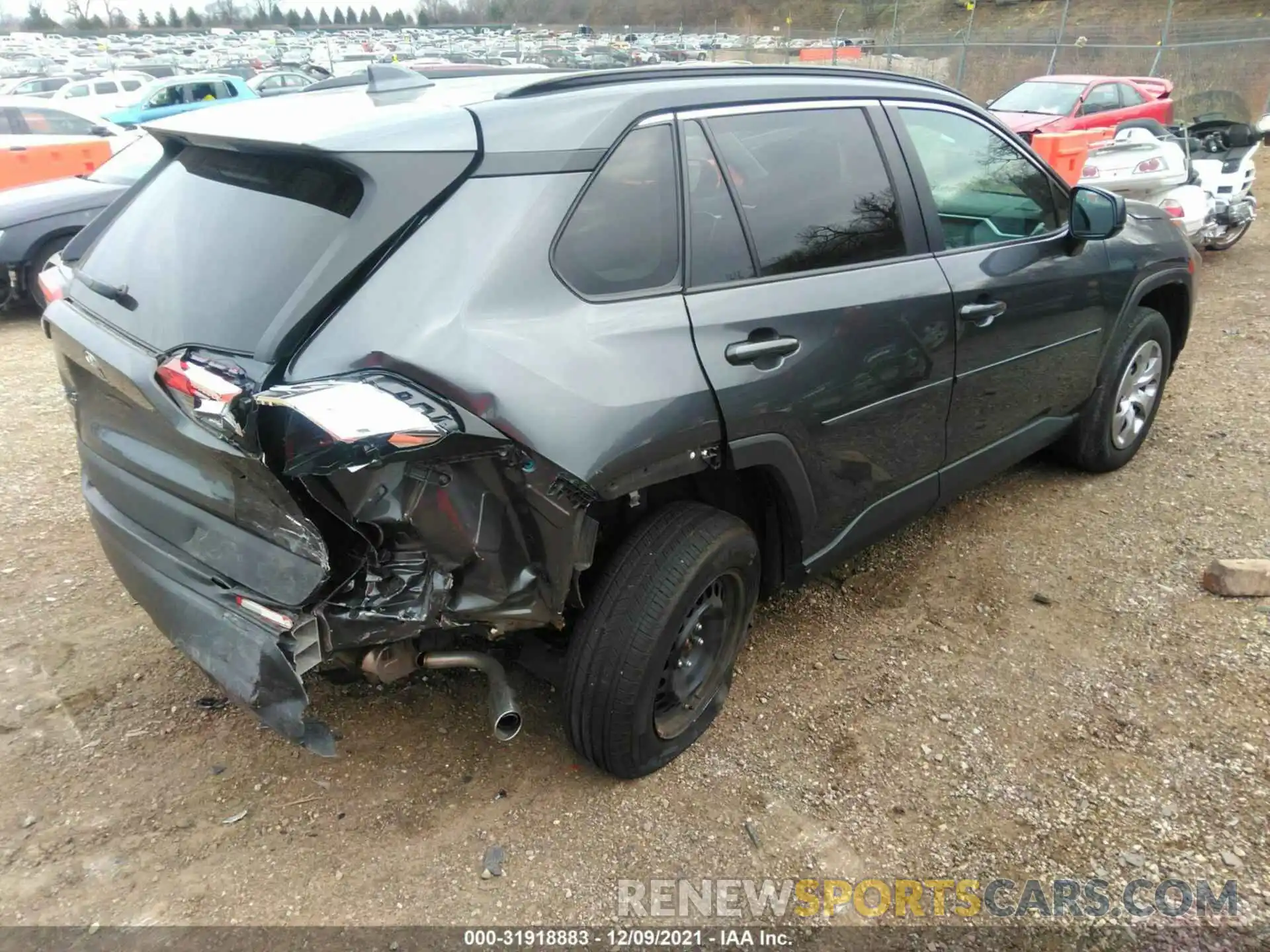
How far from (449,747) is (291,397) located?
1394 mm

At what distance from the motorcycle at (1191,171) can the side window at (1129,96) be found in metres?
4.99

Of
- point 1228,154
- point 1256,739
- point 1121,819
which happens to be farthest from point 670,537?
point 1228,154

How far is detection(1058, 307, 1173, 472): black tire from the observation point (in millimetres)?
4137

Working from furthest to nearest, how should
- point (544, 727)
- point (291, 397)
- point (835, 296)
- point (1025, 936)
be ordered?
point (544, 727) < point (835, 296) < point (1025, 936) < point (291, 397)

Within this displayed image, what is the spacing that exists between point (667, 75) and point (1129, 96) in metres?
14.3

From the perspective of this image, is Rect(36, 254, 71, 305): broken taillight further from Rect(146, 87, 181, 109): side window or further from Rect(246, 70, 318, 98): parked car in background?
Rect(246, 70, 318, 98): parked car in background

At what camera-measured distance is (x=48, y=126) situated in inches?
441

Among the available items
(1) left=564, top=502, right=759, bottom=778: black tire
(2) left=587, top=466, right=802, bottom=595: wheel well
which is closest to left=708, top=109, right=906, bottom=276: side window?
(2) left=587, top=466, right=802, bottom=595: wheel well

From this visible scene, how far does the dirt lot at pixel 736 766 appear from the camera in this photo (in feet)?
7.80

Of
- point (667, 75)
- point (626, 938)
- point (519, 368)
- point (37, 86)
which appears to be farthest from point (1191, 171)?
point (37, 86)

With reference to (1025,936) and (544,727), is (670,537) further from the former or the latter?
(1025,936)

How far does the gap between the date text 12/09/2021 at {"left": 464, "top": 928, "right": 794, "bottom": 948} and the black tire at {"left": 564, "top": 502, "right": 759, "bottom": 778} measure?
449 mm

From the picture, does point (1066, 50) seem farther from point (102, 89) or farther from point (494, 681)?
point (494, 681)

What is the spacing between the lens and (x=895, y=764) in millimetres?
2736
